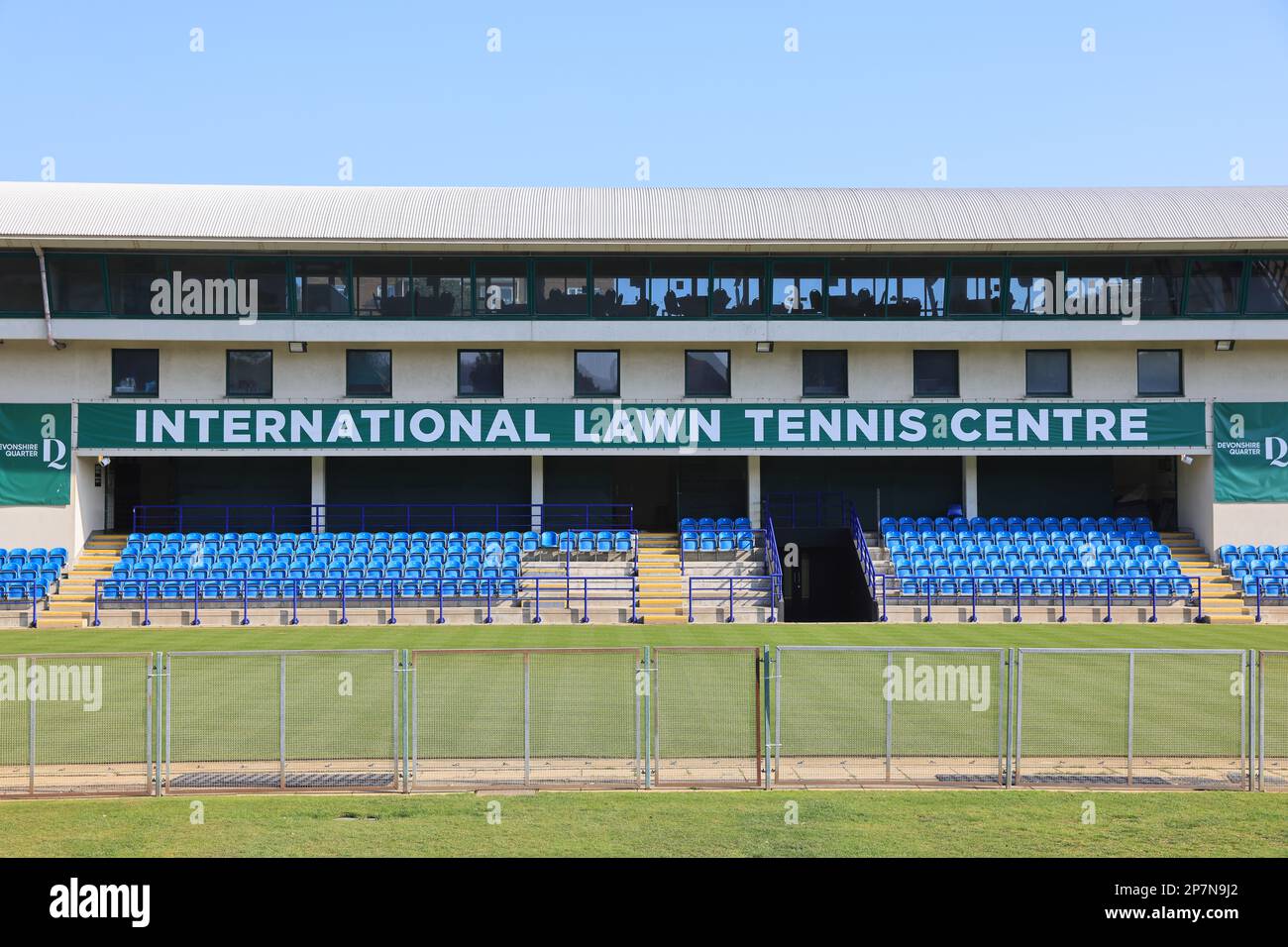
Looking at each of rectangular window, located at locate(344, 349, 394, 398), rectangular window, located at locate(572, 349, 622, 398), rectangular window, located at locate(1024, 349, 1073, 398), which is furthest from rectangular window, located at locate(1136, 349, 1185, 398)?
rectangular window, located at locate(344, 349, 394, 398)

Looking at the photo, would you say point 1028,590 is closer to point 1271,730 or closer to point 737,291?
point 737,291

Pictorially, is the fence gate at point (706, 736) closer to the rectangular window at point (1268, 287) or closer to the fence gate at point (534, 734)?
the fence gate at point (534, 734)

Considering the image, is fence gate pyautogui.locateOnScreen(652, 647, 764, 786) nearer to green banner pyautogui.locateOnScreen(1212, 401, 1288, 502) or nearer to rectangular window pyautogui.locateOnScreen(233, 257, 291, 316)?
rectangular window pyautogui.locateOnScreen(233, 257, 291, 316)

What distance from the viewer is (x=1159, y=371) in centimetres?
3512

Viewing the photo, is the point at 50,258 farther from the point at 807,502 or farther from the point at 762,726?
the point at 762,726

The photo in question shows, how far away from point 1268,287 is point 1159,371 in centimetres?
372

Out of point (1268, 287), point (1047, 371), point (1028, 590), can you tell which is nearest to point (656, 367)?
point (1047, 371)

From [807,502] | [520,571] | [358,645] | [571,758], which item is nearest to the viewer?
[571,758]

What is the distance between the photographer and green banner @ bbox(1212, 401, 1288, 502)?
34.2 meters
